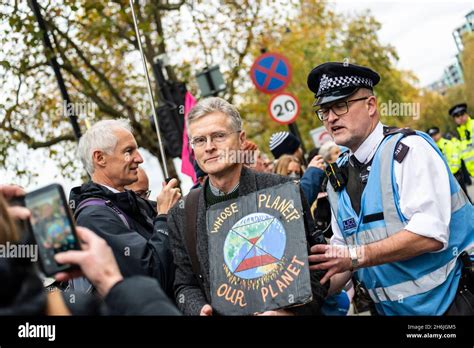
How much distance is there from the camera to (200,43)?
13898mm

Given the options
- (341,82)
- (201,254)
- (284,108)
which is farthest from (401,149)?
(284,108)

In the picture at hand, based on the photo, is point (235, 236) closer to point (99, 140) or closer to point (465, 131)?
point (99, 140)

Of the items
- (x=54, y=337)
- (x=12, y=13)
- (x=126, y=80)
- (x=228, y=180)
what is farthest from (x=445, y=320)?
(x=126, y=80)

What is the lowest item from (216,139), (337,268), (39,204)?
(337,268)

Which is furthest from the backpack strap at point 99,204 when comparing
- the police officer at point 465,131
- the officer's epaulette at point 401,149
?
the police officer at point 465,131

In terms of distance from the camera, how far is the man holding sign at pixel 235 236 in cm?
224

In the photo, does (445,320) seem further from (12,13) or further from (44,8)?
(44,8)

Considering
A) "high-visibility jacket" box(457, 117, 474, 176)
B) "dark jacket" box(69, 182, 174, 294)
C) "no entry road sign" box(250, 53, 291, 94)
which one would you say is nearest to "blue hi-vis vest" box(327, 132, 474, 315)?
"dark jacket" box(69, 182, 174, 294)

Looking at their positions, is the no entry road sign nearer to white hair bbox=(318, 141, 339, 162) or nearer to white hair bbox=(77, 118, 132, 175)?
white hair bbox=(318, 141, 339, 162)

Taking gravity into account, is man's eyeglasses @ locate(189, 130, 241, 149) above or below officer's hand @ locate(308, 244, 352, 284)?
above

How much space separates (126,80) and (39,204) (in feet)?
41.9

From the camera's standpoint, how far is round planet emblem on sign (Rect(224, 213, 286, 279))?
2.26m

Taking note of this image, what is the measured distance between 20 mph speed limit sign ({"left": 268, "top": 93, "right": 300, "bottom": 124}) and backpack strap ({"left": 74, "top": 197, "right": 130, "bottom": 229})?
5679mm

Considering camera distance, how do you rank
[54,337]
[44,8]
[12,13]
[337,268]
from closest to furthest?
[54,337] < [337,268] < [12,13] < [44,8]
